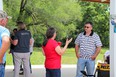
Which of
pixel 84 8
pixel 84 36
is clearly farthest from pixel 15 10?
pixel 84 36

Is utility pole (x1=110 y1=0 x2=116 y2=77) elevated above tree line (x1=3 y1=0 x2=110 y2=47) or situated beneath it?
situated beneath

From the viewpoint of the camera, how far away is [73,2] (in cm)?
2430

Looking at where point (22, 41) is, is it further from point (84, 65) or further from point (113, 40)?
point (113, 40)

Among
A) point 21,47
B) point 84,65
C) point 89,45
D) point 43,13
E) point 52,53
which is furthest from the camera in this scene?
point 43,13

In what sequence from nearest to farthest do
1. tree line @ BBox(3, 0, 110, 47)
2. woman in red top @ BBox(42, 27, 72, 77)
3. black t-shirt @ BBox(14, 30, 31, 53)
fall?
woman in red top @ BBox(42, 27, 72, 77) < black t-shirt @ BBox(14, 30, 31, 53) < tree line @ BBox(3, 0, 110, 47)

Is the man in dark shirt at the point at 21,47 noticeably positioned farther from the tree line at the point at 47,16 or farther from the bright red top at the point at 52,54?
the tree line at the point at 47,16

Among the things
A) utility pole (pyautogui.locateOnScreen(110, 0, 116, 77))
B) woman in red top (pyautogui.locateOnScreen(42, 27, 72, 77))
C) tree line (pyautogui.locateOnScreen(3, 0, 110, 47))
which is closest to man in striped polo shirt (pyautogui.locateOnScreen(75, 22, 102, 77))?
utility pole (pyautogui.locateOnScreen(110, 0, 116, 77))

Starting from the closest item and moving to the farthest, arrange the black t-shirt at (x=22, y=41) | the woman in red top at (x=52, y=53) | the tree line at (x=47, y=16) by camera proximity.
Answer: the woman in red top at (x=52, y=53)
the black t-shirt at (x=22, y=41)
the tree line at (x=47, y=16)

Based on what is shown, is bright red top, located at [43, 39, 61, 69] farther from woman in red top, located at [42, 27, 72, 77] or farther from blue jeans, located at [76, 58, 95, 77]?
blue jeans, located at [76, 58, 95, 77]

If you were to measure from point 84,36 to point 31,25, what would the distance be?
15.3 meters

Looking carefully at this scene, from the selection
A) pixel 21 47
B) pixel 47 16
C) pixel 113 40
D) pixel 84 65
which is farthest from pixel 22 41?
pixel 47 16

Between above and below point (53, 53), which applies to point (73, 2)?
above

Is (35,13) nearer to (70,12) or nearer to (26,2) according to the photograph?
(26,2)

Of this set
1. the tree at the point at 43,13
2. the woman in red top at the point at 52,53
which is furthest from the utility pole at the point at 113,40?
the tree at the point at 43,13
